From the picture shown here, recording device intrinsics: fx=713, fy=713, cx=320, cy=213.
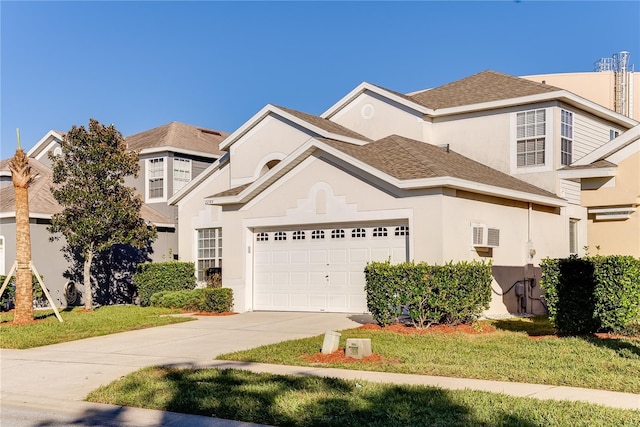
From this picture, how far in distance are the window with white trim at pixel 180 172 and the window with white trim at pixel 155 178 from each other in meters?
0.54

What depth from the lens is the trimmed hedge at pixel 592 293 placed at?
44.1 ft

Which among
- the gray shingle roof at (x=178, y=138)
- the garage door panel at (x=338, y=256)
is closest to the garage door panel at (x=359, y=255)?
the garage door panel at (x=338, y=256)

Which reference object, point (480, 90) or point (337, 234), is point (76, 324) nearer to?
point (337, 234)

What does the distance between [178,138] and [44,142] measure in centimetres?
656

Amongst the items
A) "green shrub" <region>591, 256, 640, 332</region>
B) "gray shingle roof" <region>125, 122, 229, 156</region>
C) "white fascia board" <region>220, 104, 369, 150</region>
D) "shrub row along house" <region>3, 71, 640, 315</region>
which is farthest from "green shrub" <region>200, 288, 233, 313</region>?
"green shrub" <region>591, 256, 640, 332</region>

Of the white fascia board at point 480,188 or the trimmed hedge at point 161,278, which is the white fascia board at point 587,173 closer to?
the white fascia board at point 480,188

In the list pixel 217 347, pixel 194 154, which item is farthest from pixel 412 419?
pixel 194 154

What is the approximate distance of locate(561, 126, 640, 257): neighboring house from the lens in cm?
1983

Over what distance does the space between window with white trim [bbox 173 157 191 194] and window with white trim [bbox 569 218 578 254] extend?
Result: 1543 cm

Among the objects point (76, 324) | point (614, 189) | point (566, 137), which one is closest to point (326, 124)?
point (566, 137)

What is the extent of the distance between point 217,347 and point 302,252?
6.61m

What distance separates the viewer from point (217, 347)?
45.7 feet

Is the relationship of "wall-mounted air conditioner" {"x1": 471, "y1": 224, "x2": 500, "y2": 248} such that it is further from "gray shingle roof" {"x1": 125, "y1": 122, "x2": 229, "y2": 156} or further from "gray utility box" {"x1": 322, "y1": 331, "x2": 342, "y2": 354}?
"gray shingle roof" {"x1": 125, "y1": 122, "x2": 229, "y2": 156}

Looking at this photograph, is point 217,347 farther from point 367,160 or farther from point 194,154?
point 194,154
